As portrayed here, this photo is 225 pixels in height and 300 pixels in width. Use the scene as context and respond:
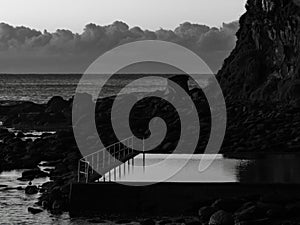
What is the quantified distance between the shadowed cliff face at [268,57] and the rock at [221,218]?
31183 mm

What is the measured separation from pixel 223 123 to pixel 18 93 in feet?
329

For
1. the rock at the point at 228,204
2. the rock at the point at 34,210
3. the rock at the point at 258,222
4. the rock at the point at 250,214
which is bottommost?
the rock at the point at 34,210

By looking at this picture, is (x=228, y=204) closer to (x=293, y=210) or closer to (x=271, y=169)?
(x=293, y=210)

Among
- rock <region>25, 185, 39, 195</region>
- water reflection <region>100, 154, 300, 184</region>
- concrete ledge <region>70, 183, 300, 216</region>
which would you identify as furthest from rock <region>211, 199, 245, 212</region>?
rock <region>25, 185, 39, 195</region>

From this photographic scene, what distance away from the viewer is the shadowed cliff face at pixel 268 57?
186ft

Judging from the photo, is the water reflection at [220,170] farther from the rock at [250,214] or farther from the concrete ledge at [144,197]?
the rock at [250,214]

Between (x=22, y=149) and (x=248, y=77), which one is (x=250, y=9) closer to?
(x=248, y=77)

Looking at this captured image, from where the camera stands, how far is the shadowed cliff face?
56.6 m

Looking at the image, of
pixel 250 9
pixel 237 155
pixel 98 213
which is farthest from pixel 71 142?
pixel 250 9

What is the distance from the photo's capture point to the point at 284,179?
23156mm

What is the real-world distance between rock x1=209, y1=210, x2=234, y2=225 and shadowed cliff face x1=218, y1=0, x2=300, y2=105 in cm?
3118

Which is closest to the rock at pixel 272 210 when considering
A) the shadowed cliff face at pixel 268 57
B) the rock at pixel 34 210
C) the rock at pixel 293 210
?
the rock at pixel 293 210

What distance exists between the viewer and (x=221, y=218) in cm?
2047

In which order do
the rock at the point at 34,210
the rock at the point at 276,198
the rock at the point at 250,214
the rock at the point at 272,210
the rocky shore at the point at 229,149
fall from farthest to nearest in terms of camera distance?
the rock at the point at 34,210
the rock at the point at 276,198
the rocky shore at the point at 229,149
the rock at the point at 272,210
the rock at the point at 250,214
